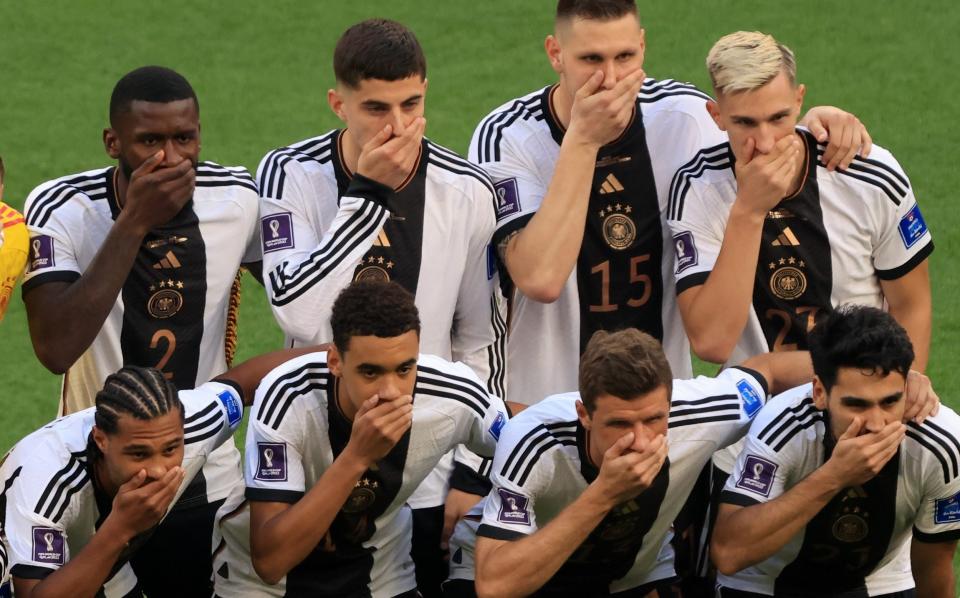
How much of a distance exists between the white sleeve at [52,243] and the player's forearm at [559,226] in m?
1.50

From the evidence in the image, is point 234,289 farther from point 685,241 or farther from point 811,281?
point 811,281

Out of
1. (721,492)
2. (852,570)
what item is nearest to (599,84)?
(721,492)

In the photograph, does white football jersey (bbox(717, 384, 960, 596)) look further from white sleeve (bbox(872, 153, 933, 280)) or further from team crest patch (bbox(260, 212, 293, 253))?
team crest patch (bbox(260, 212, 293, 253))

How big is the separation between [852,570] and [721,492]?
0.50m

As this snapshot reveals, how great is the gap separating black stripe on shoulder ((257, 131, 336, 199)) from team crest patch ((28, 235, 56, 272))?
74 centimetres

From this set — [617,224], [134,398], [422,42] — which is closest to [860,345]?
[617,224]

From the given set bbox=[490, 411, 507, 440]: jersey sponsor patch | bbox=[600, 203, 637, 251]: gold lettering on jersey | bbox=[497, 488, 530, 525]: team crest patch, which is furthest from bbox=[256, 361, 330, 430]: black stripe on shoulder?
bbox=[600, 203, 637, 251]: gold lettering on jersey

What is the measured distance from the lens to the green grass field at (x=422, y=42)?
1164cm

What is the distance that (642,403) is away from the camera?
17.4 ft

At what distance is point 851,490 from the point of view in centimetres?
561

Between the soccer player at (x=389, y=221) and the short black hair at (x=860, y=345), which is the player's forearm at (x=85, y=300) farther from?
the short black hair at (x=860, y=345)

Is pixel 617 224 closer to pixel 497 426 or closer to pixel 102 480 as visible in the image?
pixel 497 426

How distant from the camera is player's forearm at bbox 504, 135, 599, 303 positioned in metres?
5.95

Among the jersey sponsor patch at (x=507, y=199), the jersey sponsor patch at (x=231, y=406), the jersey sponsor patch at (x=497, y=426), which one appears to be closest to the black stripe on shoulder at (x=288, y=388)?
the jersey sponsor patch at (x=231, y=406)
